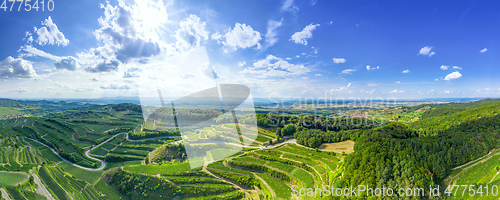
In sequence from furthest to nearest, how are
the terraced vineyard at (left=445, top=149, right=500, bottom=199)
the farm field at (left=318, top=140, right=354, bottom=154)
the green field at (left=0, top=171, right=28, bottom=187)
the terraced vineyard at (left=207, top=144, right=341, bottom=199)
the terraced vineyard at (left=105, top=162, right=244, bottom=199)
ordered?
the farm field at (left=318, top=140, right=354, bottom=154)
the terraced vineyard at (left=207, top=144, right=341, bottom=199)
the terraced vineyard at (left=105, top=162, right=244, bottom=199)
the green field at (left=0, top=171, right=28, bottom=187)
the terraced vineyard at (left=445, top=149, right=500, bottom=199)

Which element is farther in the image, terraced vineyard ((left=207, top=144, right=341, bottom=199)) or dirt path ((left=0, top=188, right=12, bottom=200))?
terraced vineyard ((left=207, top=144, right=341, bottom=199))

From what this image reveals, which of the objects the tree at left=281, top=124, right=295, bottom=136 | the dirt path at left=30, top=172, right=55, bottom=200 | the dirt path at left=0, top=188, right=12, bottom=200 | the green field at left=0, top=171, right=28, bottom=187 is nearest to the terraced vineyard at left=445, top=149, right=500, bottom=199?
the tree at left=281, top=124, right=295, bottom=136

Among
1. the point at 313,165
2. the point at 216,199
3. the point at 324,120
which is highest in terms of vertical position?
the point at 324,120

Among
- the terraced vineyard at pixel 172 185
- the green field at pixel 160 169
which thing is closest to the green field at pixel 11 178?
the terraced vineyard at pixel 172 185

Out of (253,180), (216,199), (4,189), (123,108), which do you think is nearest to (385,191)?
(253,180)

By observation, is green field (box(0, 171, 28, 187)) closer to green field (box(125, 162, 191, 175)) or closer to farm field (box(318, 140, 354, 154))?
green field (box(125, 162, 191, 175))

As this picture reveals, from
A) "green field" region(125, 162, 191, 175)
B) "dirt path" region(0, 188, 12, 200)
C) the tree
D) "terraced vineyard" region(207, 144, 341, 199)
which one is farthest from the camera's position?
the tree

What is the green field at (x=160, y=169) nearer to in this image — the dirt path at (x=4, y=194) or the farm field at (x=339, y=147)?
the dirt path at (x=4, y=194)

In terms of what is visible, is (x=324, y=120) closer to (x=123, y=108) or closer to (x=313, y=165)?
(x=313, y=165)

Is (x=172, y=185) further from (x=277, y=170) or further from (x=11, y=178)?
(x=11, y=178)

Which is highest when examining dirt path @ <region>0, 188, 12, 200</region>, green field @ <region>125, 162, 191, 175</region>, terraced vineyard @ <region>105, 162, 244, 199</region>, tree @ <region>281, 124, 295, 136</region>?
tree @ <region>281, 124, 295, 136</region>

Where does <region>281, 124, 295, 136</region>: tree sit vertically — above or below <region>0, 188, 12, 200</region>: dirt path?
above
